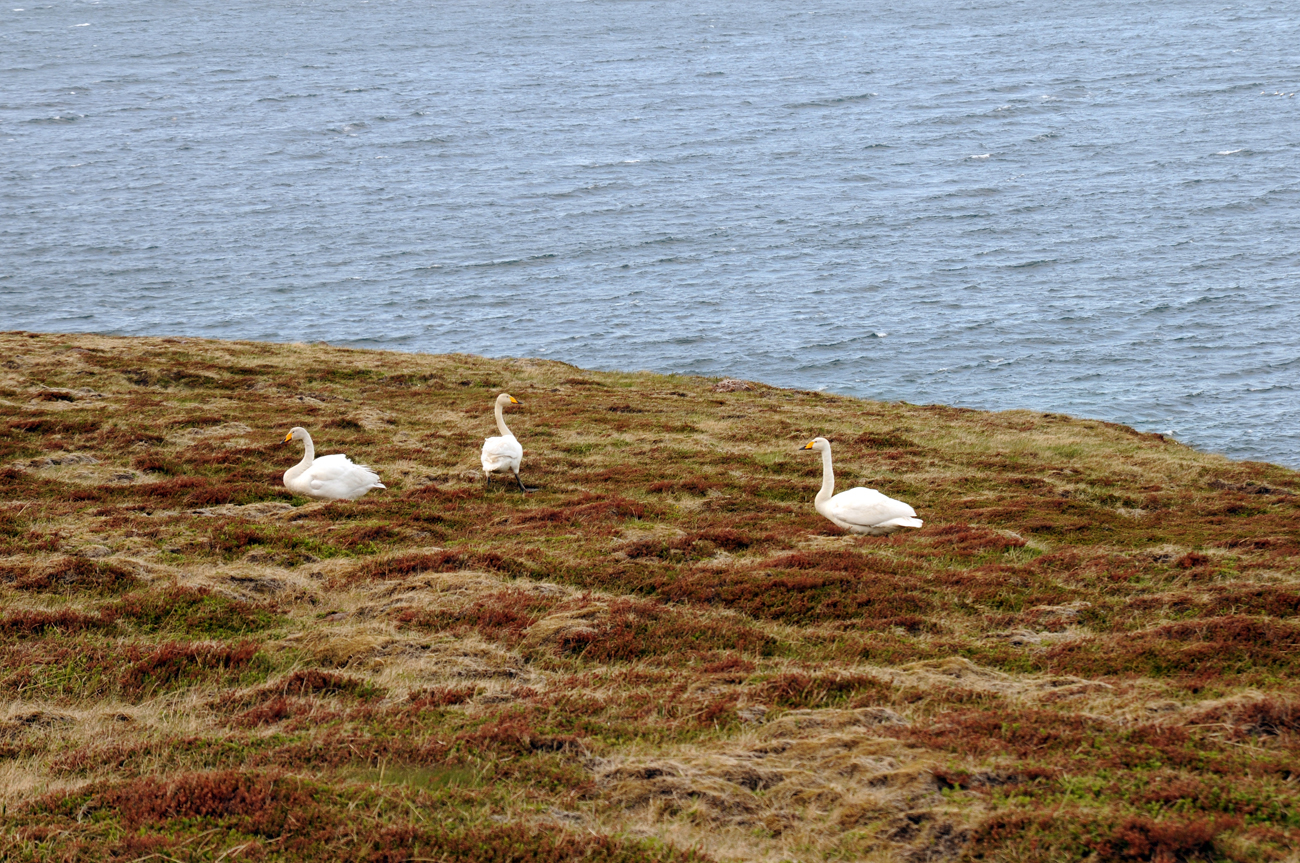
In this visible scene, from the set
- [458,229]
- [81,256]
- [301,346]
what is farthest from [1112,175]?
[81,256]

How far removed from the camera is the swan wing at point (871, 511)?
1955cm

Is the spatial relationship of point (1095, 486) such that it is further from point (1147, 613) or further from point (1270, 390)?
point (1270, 390)

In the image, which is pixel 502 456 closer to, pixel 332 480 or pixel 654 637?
pixel 332 480

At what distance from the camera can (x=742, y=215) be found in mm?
90125

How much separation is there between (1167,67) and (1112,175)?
55.9m

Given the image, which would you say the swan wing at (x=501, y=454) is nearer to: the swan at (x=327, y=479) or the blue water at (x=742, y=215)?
the swan at (x=327, y=479)

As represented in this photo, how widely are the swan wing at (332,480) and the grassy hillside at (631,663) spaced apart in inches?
29.3

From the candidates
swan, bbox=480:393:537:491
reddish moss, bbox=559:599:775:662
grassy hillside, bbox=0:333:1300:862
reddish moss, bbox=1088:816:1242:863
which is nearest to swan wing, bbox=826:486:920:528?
grassy hillside, bbox=0:333:1300:862

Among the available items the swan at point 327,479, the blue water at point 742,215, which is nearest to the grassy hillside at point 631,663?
the swan at point 327,479

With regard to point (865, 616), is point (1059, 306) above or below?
below

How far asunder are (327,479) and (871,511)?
1083 cm

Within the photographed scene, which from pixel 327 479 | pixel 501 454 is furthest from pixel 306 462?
pixel 501 454

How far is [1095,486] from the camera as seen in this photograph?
83.6ft

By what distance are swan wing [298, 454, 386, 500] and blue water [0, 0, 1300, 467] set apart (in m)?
34.3
